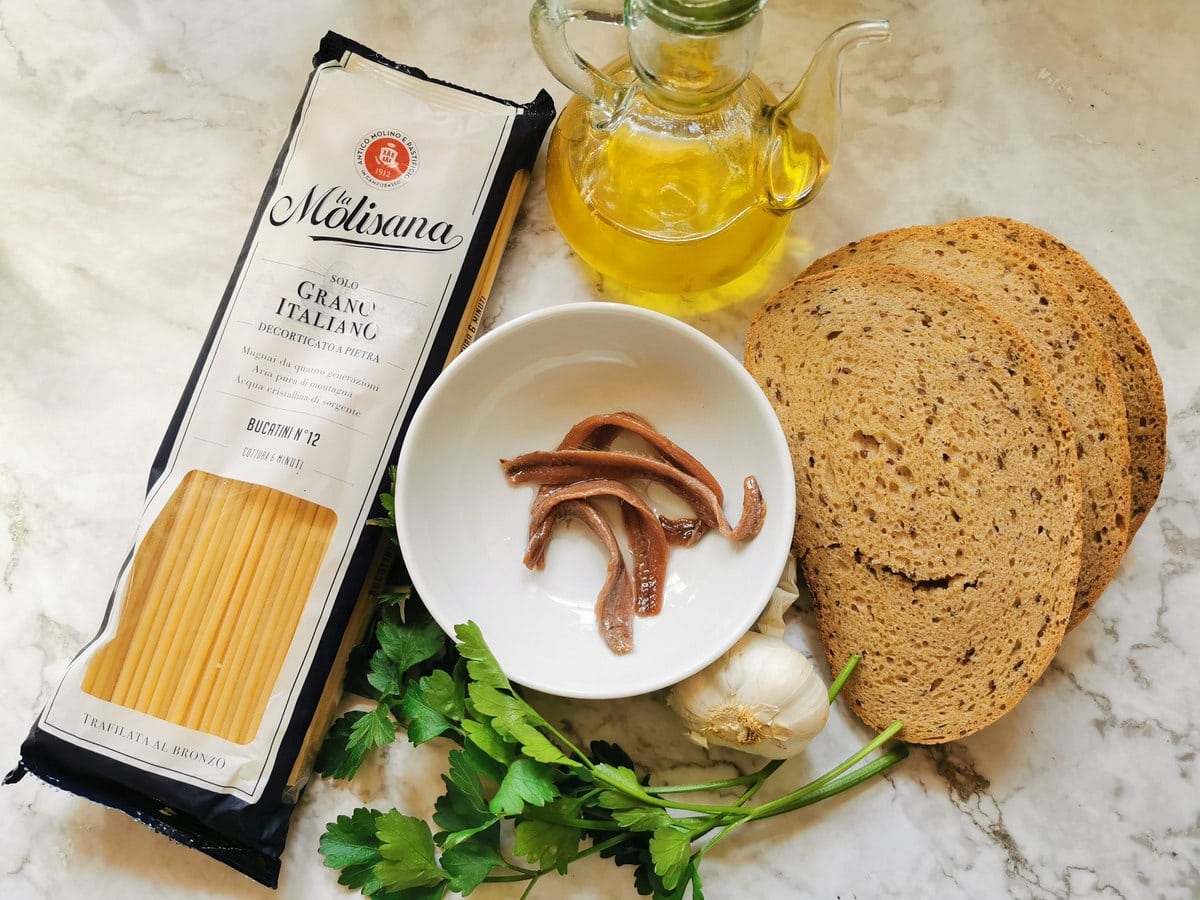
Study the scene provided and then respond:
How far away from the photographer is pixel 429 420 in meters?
1.24

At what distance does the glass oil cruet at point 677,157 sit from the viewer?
105 cm

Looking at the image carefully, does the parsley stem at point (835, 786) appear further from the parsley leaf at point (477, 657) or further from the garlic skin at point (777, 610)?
the parsley leaf at point (477, 657)

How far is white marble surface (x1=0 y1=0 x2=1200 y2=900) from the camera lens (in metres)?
1.34

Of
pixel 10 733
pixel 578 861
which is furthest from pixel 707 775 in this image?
pixel 10 733

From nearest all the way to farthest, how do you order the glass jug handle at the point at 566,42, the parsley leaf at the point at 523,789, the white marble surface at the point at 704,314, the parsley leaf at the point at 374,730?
1. the glass jug handle at the point at 566,42
2. the parsley leaf at the point at 523,789
3. the parsley leaf at the point at 374,730
4. the white marble surface at the point at 704,314

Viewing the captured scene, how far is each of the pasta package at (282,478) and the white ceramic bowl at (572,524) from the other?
86 mm

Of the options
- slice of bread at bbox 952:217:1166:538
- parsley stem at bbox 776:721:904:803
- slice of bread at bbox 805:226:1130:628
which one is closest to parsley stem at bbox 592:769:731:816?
parsley stem at bbox 776:721:904:803

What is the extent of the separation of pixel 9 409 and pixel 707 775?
47.7 inches

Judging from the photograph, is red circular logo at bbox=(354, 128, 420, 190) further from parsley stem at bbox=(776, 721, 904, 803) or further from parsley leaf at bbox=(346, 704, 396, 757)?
parsley stem at bbox=(776, 721, 904, 803)

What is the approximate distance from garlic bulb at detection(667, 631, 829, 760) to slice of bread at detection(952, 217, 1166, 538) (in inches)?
20.1

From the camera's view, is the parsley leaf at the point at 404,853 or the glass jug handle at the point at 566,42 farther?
the parsley leaf at the point at 404,853

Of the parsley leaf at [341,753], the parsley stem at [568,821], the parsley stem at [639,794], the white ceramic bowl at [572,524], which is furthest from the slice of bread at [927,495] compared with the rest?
the parsley leaf at [341,753]

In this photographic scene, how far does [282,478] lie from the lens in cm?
126

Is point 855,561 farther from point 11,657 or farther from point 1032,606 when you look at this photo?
point 11,657
